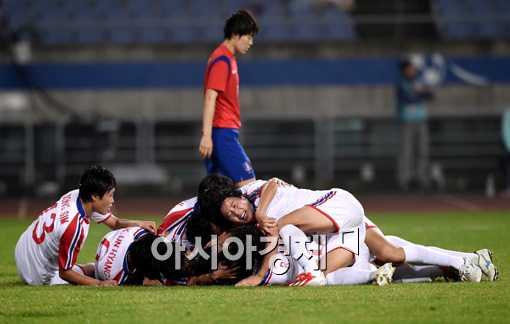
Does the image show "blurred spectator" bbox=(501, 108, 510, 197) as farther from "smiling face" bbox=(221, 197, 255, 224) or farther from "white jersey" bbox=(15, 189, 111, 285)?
"white jersey" bbox=(15, 189, 111, 285)

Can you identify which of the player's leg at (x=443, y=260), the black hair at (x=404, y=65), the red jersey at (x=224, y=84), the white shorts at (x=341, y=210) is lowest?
the player's leg at (x=443, y=260)

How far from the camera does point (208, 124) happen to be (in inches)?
366

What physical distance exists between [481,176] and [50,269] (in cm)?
1564

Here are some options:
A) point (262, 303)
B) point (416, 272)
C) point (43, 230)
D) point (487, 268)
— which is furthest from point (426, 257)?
point (43, 230)

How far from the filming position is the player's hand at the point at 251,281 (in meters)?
7.69

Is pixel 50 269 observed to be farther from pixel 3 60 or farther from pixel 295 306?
pixel 3 60

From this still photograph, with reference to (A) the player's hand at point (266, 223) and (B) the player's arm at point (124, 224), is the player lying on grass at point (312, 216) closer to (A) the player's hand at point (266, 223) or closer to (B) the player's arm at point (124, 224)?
(A) the player's hand at point (266, 223)

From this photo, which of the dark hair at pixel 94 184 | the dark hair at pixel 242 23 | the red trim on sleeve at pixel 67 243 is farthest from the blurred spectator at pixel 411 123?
the red trim on sleeve at pixel 67 243

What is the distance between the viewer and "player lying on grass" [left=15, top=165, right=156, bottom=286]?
7.71 metres

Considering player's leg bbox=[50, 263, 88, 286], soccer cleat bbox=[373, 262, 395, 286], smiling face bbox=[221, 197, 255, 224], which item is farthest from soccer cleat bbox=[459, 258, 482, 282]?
player's leg bbox=[50, 263, 88, 286]

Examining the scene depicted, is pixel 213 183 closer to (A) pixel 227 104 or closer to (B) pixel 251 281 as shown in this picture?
(B) pixel 251 281

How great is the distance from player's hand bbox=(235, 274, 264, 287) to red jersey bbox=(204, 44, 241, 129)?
226 centimetres

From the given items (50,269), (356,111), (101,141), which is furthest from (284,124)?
(50,269)

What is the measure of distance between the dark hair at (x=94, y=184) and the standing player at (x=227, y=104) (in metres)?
1.63
